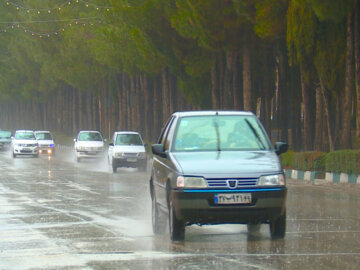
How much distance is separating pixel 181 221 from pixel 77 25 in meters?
62.5


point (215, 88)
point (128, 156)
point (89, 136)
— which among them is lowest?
point (89, 136)

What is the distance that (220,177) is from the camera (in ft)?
38.7

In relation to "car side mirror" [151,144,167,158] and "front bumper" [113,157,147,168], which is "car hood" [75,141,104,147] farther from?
"car side mirror" [151,144,167,158]

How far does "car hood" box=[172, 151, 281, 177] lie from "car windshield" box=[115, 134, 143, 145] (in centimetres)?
2572

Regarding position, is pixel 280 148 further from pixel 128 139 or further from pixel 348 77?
pixel 128 139

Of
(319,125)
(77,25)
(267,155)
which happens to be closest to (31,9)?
(77,25)

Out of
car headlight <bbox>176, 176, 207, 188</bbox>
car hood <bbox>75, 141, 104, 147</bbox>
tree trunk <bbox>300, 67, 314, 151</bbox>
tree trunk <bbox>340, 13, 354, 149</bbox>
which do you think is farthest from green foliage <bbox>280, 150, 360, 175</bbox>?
car hood <bbox>75, 141, 104, 147</bbox>

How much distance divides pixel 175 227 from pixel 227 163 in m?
1.12

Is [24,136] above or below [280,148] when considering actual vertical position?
below

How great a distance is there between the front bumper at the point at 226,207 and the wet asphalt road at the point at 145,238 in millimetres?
357

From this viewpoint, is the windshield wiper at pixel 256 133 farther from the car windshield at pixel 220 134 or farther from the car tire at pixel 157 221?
the car tire at pixel 157 221

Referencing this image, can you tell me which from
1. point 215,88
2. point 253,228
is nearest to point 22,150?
point 215,88

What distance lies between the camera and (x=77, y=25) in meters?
73.3

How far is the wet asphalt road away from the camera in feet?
33.9
